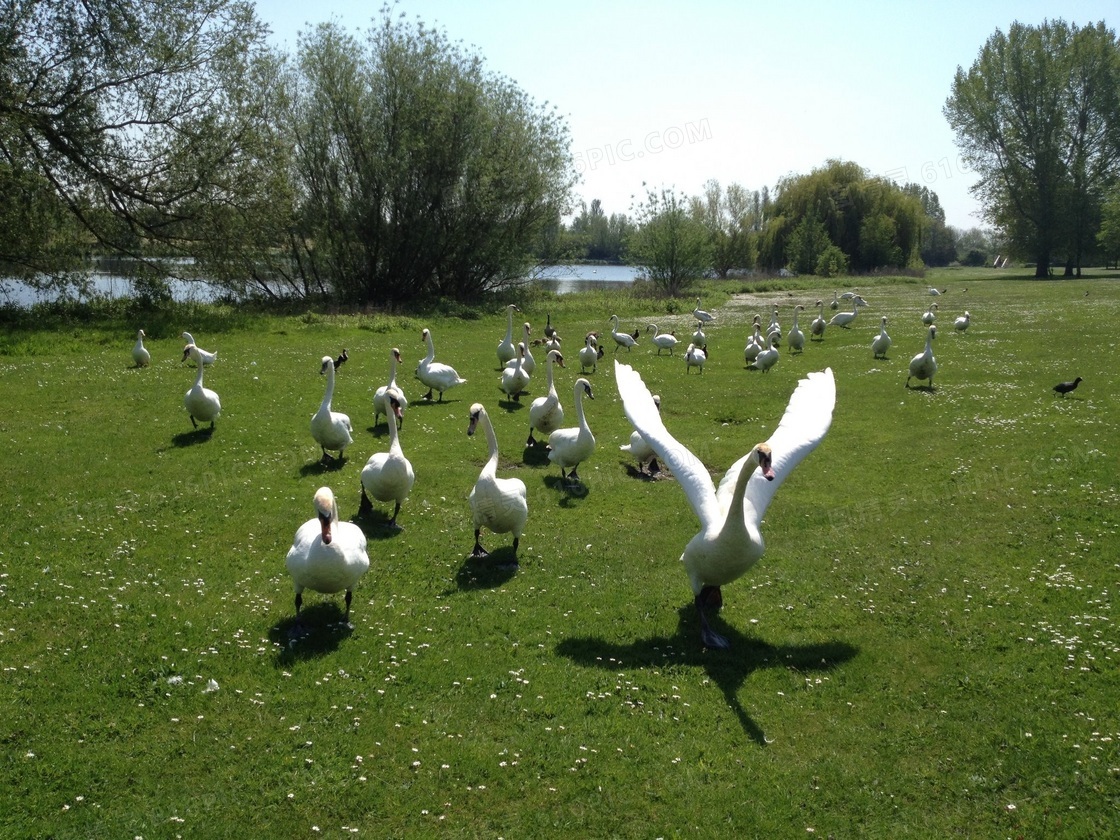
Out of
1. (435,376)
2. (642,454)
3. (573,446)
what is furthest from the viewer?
(435,376)

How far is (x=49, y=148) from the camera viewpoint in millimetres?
29375

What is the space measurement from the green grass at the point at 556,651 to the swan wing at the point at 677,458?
134 centimetres

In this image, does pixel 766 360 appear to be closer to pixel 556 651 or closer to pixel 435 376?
pixel 435 376

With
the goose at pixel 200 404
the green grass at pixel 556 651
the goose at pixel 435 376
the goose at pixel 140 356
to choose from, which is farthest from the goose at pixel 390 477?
the goose at pixel 140 356

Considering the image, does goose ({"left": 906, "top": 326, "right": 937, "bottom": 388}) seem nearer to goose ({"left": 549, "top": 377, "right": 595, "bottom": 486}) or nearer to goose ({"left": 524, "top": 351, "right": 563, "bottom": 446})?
goose ({"left": 524, "top": 351, "right": 563, "bottom": 446})

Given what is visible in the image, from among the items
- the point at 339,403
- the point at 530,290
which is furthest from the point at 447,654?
the point at 530,290

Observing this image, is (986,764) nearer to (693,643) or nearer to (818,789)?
(818,789)

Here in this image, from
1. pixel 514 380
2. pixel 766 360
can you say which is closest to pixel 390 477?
pixel 514 380

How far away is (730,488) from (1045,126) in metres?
86.9

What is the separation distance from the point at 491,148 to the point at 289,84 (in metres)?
11.1

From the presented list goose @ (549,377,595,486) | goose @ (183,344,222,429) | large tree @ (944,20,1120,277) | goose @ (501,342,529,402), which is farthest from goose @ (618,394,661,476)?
large tree @ (944,20,1120,277)

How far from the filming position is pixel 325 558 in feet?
26.8

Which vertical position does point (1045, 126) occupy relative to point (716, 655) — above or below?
above

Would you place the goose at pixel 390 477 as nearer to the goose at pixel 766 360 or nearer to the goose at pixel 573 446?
the goose at pixel 573 446
